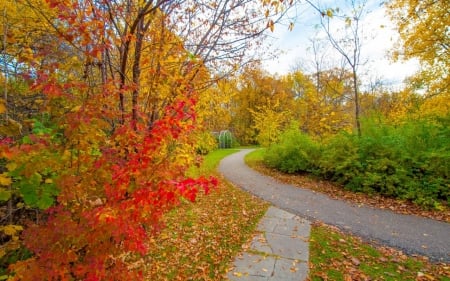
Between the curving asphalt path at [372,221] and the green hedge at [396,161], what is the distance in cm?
109

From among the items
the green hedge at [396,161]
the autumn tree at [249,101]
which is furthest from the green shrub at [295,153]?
the autumn tree at [249,101]

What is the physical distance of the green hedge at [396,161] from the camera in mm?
5633

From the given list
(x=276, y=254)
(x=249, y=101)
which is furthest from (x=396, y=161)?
(x=249, y=101)

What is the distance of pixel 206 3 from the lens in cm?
392

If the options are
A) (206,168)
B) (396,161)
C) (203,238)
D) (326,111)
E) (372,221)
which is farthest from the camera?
(326,111)

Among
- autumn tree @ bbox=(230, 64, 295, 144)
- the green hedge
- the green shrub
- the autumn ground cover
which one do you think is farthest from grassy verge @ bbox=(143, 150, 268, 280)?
autumn tree @ bbox=(230, 64, 295, 144)

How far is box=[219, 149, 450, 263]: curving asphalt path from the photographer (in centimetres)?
381

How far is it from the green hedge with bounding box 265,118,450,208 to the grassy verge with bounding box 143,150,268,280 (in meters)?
2.95

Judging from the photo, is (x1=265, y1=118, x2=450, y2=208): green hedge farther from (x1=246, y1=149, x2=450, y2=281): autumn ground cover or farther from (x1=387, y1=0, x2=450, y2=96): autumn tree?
(x1=387, y1=0, x2=450, y2=96): autumn tree

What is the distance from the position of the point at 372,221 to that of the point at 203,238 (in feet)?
10.9

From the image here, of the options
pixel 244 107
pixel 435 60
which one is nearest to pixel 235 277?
pixel 435 60

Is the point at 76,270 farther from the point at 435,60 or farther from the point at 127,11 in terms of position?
the point at 435,60

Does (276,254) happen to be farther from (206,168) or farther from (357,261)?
(206,168)

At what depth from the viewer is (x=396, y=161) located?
6227 mm
